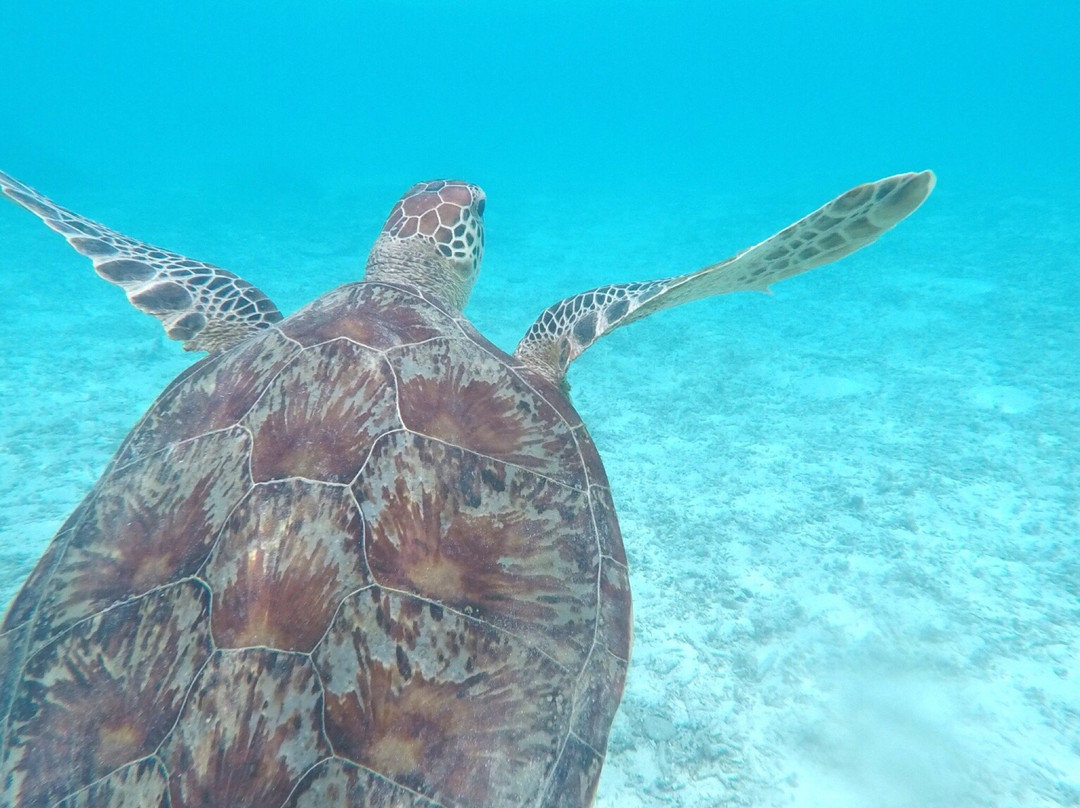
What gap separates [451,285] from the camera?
148 inches

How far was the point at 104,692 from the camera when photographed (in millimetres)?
1470

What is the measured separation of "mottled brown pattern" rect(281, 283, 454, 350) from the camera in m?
2.15

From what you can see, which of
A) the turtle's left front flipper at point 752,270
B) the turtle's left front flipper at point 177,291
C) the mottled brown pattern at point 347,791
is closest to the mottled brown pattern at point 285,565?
the mottled brown pattern at point 347,791

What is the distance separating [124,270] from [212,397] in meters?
2.06

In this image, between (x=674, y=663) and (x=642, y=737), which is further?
(x=674, y=663)

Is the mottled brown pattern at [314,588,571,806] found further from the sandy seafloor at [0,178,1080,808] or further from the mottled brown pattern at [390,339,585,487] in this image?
the sandy seafloor at [0,178,1080,808]

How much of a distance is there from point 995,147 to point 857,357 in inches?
1504

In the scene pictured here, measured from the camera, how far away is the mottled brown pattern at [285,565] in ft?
4.79

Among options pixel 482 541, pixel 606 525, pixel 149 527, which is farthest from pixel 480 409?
pixel 149 527

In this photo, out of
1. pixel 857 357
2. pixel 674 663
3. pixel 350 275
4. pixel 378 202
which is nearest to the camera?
pixel 674 663

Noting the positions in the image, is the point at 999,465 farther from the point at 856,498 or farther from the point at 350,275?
the point at 350,275

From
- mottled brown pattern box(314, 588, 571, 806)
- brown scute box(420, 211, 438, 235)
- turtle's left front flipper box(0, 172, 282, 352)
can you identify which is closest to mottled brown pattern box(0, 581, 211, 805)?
mottled brown pattern box(314, 588, 571, 806)

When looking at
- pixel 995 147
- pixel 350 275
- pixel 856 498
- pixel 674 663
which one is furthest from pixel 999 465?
pixel 995 147

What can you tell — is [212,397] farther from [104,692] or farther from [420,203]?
[420,203]
